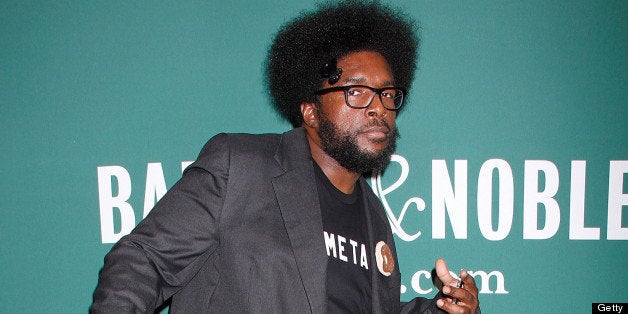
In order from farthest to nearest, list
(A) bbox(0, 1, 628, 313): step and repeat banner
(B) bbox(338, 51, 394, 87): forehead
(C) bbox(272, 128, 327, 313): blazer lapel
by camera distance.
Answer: (A) bbox(0, 1, 628, 313): step and repeat banner, (B) bbox(338, 51, 394, 87): forehead, (C) bbox(272, 128, 327, 313): blazer lapel

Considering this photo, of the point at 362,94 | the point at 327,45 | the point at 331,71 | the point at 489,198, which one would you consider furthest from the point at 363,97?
the point at 489,198

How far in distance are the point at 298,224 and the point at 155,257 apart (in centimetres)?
37

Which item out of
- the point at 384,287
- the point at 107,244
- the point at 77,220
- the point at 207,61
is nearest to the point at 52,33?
the point at 207,61

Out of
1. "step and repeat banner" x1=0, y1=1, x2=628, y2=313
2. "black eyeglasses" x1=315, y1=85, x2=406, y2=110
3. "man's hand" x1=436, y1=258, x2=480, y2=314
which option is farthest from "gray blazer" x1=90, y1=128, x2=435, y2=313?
"step and repeat banner" x1=0, y1=1, x2=628, y2=313

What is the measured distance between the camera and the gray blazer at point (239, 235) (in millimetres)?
1036

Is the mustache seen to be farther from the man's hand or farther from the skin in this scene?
the man's hand

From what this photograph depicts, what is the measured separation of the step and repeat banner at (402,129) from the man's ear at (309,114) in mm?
283

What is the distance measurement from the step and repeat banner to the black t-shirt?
1.21 feet

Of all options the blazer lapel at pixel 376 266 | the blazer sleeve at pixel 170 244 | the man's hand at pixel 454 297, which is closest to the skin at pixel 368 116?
the man's hand at pixel 454 297

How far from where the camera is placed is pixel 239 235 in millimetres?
1123

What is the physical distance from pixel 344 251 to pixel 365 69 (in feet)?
1.78

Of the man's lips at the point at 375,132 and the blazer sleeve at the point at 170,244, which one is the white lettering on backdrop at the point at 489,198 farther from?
the blazer sleeve at the point at 170,244

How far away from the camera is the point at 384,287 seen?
54.8 inches

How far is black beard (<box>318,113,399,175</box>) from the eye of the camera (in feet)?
4.08
